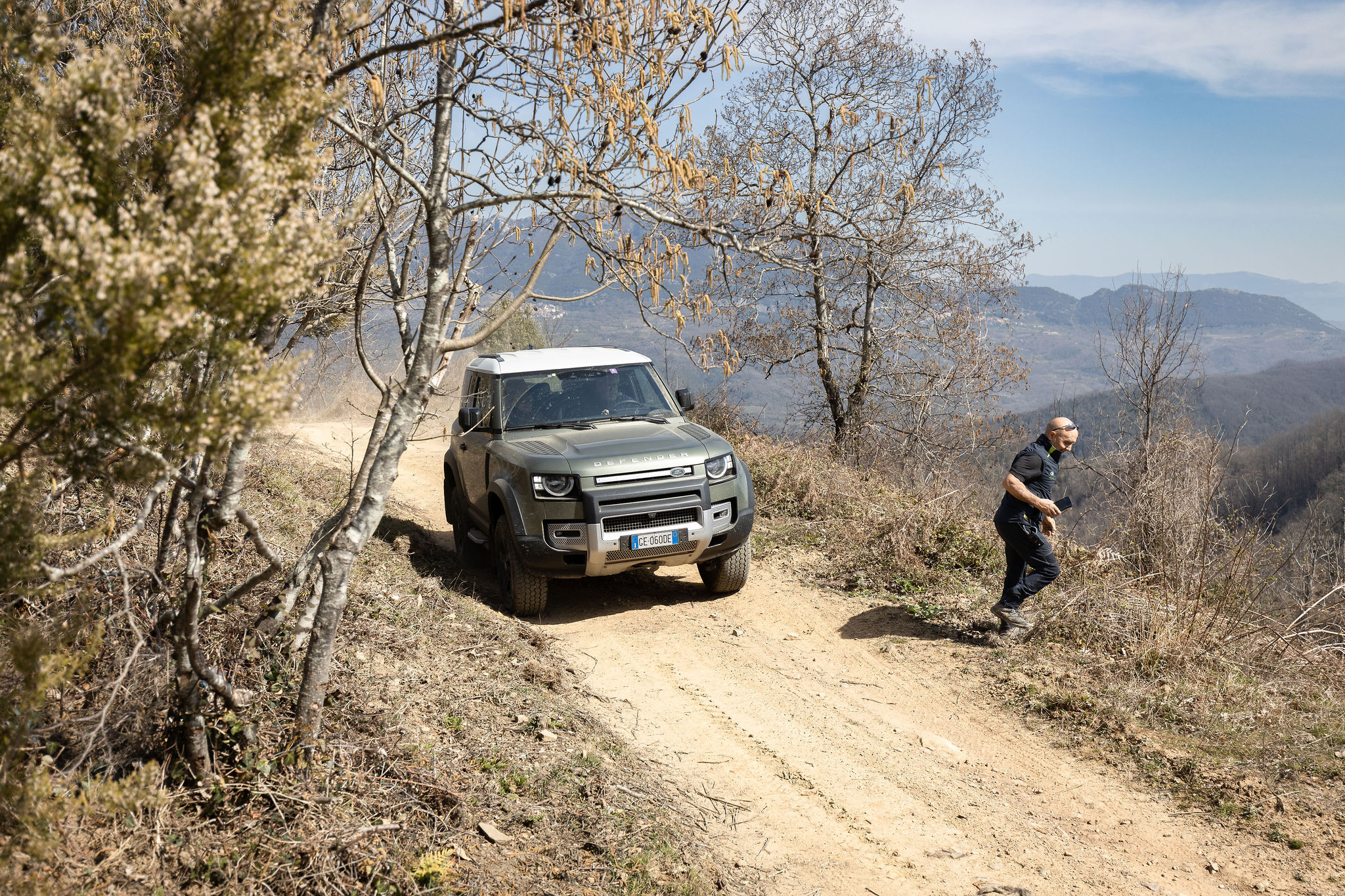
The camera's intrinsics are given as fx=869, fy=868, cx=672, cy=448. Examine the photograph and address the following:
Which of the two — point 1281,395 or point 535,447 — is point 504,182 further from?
point 1281,395

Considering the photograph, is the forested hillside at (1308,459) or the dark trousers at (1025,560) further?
the forested hillside at (1308,459)

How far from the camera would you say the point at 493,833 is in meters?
3.90

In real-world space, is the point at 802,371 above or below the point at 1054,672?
above

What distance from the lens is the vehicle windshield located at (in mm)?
8227

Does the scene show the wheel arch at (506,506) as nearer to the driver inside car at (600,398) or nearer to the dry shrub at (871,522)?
the driver inside car at (600,398)

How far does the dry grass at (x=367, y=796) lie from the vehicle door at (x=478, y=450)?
9.08 feet

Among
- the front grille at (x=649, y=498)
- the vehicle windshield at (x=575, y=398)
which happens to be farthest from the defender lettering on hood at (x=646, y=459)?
the vehicle windshield at (x=575, y=398)

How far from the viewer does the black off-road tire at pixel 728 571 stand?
26.0ft

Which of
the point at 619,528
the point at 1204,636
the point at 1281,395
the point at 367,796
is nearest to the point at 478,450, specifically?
the point at 619,528

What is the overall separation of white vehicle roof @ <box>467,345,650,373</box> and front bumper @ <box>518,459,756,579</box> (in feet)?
6.08

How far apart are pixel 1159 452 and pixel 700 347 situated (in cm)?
925

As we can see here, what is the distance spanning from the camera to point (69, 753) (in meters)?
3.40

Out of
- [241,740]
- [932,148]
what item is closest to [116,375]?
[241,740]

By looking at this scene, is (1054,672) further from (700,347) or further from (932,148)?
(932,148)
